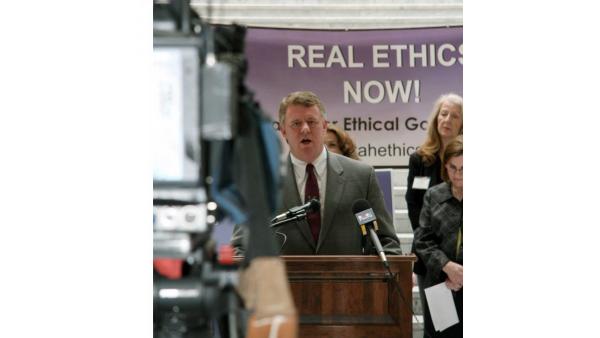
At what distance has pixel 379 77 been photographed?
2.62 m

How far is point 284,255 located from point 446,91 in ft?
2.73

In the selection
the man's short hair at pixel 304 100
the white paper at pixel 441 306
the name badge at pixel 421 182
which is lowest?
the white paper at pixel 441 306

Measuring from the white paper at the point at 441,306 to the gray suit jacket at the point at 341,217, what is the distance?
240 mm

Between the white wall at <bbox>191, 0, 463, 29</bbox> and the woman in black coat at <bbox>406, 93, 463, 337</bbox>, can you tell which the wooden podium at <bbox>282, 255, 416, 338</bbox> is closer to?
the woman in black coat at <bbox>406, 93, 463, 337</bbox>

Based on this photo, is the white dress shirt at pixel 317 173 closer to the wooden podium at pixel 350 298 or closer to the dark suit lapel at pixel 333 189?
the dark suit lapel at pixel 333 189

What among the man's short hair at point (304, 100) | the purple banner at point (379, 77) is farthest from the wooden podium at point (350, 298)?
the man's short hair at point (304, 100)

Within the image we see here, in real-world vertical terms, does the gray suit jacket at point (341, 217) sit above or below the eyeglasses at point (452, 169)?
below

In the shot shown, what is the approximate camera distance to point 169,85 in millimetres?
2217

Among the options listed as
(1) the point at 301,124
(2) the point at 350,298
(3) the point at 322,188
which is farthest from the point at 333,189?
(2) the point at 350,298

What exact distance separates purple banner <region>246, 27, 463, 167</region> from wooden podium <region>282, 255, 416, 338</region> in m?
0.42

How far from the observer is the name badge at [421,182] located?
270 cm

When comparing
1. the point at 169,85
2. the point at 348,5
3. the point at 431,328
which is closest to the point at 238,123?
the point at 169,85

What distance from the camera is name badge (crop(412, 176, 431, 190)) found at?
270 cm

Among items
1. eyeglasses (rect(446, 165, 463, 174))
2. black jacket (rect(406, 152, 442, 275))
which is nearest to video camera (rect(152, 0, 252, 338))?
black jacket (rect(406, 152, 442, 275))
